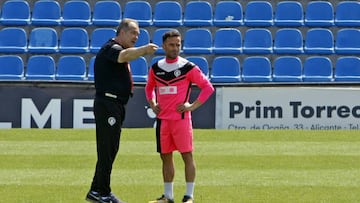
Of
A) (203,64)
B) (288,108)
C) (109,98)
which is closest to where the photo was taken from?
(109,98)

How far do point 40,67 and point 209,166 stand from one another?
901 centimetres

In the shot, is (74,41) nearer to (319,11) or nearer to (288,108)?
(288,108)

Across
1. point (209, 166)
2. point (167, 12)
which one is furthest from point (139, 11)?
point (209, 166)

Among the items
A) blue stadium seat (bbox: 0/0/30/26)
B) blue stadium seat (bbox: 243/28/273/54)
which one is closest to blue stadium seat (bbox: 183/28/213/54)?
blue stadium seat (bbox: 243/28/273/54)

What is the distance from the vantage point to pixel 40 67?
21.6 meters

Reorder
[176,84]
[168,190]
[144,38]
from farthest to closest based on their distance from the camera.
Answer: [144,38] < [168,190] < [176,84]

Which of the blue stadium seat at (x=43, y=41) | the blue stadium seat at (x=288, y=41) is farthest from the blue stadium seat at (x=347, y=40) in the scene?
the blue stadium seat at (x=43, y=41)

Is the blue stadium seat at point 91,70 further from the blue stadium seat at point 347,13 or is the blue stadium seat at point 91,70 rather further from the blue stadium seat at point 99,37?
the blue stadium seat at point 347,13

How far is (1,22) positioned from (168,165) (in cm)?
1348

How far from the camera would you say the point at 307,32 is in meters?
22.3

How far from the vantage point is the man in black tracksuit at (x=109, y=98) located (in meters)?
9.63

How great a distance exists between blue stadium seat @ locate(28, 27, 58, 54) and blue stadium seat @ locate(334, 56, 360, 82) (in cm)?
661

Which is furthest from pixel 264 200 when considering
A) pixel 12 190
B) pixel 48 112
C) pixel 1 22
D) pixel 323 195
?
pixel 1 22

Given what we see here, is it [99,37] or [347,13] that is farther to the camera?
[347,13]
